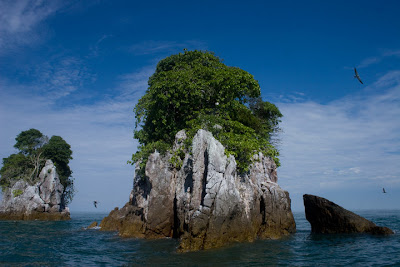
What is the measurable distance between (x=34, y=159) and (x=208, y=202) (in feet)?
166

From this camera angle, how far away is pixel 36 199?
169 feet

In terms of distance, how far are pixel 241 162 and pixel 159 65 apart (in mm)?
16815

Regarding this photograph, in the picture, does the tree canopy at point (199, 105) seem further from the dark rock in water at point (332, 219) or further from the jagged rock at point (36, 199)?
the jagged rock at point (36, 199)

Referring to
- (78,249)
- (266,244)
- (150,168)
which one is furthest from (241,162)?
(78,249)

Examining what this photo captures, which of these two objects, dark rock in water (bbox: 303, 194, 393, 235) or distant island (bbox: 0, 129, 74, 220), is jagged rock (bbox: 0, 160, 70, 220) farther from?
dark rock in water (bbox: 303, 194, 393, 235)

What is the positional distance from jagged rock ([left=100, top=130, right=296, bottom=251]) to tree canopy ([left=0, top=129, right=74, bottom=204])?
3990 centimetres

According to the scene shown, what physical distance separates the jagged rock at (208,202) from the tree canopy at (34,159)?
39.9 metres

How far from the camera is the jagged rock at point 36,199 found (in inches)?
1992

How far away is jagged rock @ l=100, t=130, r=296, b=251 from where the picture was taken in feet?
54.3

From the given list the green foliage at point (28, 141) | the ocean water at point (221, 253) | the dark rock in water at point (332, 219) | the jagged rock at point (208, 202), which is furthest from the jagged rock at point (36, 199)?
the dark rock in water at point (332, 219)

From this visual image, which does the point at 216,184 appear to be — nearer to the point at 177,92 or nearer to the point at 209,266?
the point at 209,266

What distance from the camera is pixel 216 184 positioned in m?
17.5

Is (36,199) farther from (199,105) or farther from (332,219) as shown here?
(332,219)

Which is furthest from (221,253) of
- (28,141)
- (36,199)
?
(28,141)
